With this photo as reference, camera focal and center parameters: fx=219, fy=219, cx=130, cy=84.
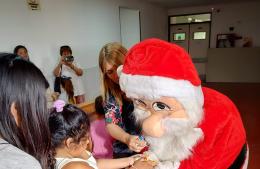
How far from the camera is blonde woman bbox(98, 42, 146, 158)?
1.05 m

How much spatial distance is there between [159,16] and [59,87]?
15.3 feet

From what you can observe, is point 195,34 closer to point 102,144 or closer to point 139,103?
point 102,144

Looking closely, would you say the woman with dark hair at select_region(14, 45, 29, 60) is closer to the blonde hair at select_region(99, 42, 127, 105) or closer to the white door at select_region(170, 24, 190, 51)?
the blonde hair at select_region(99, 42, 127, 105)

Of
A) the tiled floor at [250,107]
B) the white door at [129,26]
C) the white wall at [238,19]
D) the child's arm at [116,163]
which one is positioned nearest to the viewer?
the child's arm at [116,163]

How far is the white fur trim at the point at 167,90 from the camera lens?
658 mm

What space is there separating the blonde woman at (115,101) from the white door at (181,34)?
21.2ft

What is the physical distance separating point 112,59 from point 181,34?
6667 millimetres


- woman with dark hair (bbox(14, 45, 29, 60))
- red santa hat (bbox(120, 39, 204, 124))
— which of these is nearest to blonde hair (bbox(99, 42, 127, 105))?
red santa hat (bbox(120, 39, 204, 124))

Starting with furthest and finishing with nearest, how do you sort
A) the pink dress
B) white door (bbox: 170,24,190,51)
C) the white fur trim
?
white door (bbox: 170,24,190,51)
the pink dress
the white fur trim

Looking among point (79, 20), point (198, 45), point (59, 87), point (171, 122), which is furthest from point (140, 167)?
point (198, 45)

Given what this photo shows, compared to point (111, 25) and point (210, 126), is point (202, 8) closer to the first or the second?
point (111, 25)

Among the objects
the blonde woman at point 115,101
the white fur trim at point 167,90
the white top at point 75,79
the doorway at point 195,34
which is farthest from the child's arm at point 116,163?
the doorway at point 195,34

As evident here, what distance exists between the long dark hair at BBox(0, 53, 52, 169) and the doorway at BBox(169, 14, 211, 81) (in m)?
6.58

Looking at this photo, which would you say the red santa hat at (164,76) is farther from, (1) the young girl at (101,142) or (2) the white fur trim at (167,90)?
(1) the young girl at (101,142)
